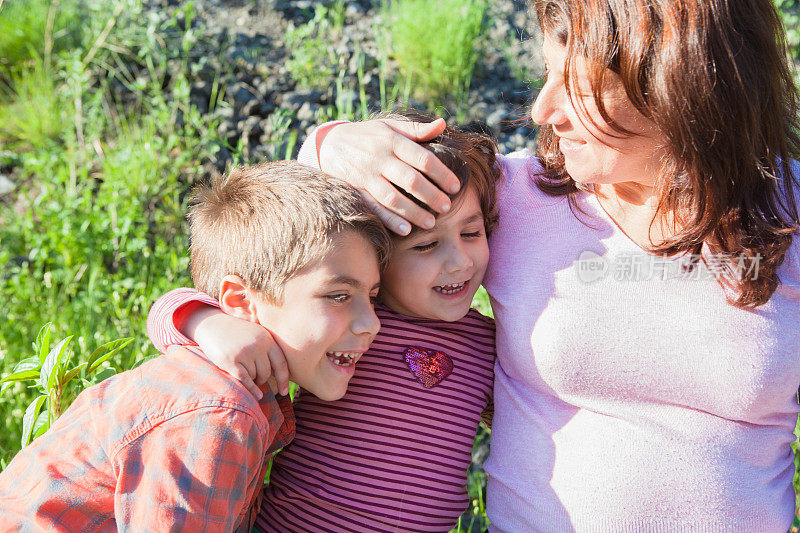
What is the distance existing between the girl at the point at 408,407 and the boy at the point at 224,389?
2.9 inches

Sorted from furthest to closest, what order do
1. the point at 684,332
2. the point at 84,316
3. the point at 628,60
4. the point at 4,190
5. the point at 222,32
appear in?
1. the point at 222,32
2. the point at 4,190
3. the point at 84,316
4. the point at 684,332
5. the point at 628,60

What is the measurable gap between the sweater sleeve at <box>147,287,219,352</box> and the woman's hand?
0.39 metres

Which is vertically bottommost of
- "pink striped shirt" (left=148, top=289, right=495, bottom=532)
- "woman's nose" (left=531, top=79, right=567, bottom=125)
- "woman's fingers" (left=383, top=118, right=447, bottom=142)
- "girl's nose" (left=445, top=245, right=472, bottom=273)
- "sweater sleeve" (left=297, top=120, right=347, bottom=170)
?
"pink striped shirt" (left=148, top=289, right=495, bottom=532)

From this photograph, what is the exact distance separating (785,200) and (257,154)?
1999 millimetres

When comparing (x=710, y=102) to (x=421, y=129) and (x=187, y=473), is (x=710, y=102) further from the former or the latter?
(x=187, y=473)

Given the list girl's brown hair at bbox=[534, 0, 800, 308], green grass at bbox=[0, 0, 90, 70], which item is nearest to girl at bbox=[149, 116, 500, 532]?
girl's brown hair at bbox=[534, 0, 800, 308]

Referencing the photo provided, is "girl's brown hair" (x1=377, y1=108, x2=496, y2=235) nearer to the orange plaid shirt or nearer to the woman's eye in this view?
the woman's eye

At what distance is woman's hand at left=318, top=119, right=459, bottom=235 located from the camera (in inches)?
60.3

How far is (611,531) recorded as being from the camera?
58.5 inches

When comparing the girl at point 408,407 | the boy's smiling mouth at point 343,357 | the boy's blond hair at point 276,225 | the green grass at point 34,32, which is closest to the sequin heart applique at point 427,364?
the girl at point 408,407

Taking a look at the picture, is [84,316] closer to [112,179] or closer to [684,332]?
[112,179]

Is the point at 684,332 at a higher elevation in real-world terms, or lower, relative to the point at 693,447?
higher

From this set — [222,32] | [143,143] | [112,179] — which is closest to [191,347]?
[112,179]

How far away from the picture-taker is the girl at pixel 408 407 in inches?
63.6
